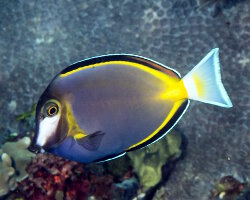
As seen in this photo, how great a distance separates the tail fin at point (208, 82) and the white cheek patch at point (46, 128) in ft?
2.88

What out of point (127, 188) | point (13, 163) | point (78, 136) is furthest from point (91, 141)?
point (13, 163)

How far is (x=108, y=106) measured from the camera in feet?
6.27

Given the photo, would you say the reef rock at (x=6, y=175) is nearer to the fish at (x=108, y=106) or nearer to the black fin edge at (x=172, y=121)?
the fish at (x=108, y=106)

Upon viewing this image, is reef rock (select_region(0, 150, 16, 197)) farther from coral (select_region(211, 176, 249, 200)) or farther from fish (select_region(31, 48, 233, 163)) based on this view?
coral (select_region(211, 176, 249, 200))

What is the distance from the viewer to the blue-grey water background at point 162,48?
3992mm

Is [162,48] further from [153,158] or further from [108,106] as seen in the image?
[108,106]

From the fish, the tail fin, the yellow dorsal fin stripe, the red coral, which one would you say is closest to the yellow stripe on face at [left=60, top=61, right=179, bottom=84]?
the fish

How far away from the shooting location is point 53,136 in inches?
74.7

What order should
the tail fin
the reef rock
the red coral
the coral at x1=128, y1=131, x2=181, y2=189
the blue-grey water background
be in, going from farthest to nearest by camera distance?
1. the blue-grey water background
2. the coral at x1=128, y1=131, x2=181, y2=189
3. the reef rock
4. the red coral
5. the tail fin

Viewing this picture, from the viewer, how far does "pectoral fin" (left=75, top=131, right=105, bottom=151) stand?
6.23 ft

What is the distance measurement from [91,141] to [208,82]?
83cm

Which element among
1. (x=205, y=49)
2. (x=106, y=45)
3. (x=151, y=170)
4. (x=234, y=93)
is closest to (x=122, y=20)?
(x=106, y=45)

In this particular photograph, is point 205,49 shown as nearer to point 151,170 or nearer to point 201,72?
point 151,170

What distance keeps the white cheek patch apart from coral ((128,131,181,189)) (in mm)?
2046
